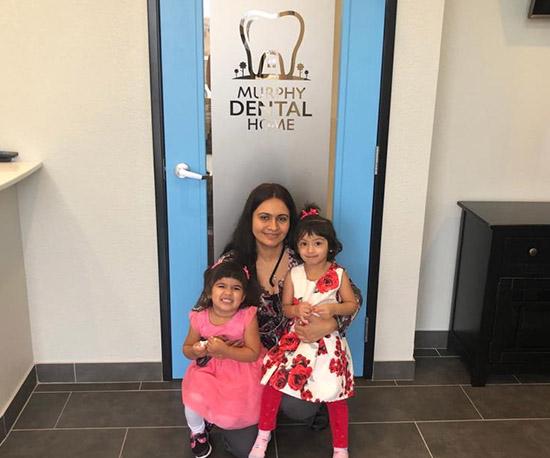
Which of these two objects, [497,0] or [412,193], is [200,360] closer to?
[412,193]

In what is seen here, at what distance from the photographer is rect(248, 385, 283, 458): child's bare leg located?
215 cm

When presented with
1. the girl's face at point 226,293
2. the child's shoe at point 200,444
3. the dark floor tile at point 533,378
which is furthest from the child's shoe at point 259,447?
the dark floor tile at point 533,378

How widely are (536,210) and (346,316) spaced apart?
3.63ft

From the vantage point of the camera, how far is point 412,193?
2.53m

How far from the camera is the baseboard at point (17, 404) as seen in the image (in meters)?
2.26

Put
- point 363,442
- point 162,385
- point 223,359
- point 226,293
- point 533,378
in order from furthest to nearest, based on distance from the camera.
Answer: point 533,378, point 162,385, point 363,442, point 223,359, point 226,293

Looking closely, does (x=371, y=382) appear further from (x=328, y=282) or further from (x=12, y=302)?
(x=12, y=302)

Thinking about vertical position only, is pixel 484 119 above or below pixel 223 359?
above

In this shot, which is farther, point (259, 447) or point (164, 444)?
point (164, 444)

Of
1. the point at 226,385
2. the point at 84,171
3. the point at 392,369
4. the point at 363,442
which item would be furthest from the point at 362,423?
the point at 84,171

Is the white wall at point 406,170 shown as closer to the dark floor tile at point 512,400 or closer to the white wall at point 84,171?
the dark floor tile at point 512,400

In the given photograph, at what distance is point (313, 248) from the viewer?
6.95 ft

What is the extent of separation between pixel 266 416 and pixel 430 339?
1.18 m

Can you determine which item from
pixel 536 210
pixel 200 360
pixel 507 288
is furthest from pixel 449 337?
pixel 200 360
